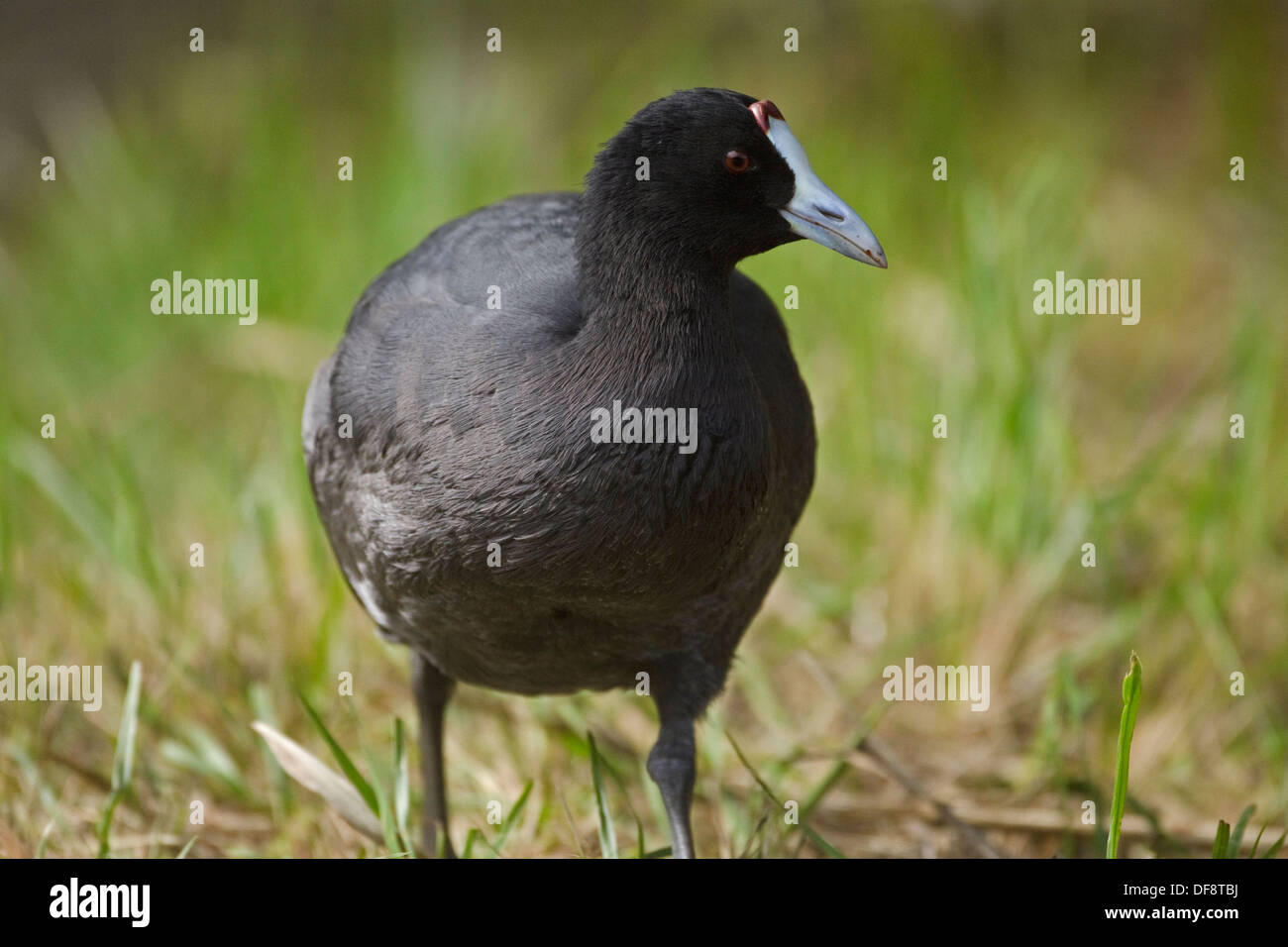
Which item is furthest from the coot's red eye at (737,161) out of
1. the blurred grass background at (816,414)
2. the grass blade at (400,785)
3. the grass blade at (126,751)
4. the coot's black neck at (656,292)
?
the grass blade at (126,751)

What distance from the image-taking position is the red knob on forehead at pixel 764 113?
260 centimetres

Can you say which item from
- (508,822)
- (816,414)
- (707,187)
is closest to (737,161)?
(707,187)

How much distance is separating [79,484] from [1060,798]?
9.73 feet

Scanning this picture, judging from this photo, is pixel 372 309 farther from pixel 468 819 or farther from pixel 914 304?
pixel 914 304

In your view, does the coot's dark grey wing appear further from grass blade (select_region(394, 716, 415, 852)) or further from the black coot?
grass blade (select_region(394, 716, 415, 852))

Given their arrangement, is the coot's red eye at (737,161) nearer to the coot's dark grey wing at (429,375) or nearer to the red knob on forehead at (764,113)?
the red knob on forehead at (764,113)

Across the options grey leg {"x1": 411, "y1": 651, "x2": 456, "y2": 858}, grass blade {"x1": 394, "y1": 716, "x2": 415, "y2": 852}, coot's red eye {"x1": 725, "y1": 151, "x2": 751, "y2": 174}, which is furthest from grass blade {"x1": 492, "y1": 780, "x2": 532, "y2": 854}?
coot's red eye {"x1": 725, "y1": 151, "x2": 751, "y2": 174}

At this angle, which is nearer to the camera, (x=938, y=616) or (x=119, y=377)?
(x=938, y=616)

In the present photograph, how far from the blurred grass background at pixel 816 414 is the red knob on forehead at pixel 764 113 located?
4.51 ft

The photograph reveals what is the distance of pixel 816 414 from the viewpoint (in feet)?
17.0

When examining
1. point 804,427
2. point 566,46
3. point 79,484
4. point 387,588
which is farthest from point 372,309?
point 566,46

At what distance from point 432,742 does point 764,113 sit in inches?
66.6

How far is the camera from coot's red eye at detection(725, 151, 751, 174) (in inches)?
101
